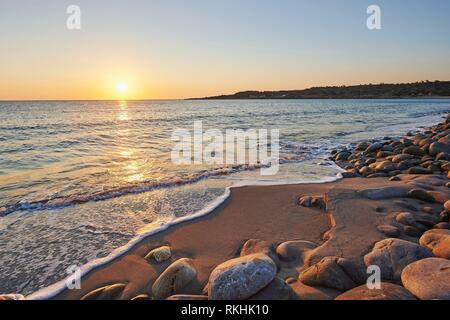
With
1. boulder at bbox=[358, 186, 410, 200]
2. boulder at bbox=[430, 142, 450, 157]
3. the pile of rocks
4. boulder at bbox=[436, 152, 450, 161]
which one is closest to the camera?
boulder at bbox=[358, 186, 410, 200]

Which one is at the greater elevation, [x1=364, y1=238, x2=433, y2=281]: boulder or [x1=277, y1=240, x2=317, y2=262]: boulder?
[x1=364, y1=238, x2=433, y2=281]: boulder

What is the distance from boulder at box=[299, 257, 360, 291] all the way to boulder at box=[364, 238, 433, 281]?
27cm

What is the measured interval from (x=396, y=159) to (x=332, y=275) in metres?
7.00

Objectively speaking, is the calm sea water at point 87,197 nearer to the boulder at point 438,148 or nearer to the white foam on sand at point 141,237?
the white foam on sand at point 141,237

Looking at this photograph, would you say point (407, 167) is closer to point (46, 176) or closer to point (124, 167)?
point (124, 167)

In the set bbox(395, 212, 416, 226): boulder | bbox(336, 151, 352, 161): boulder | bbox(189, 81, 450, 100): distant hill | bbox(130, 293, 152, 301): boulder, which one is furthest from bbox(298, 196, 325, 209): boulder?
bbox(189, 81, 450, 100): distant hill

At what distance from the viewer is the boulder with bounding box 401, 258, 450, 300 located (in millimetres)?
2391

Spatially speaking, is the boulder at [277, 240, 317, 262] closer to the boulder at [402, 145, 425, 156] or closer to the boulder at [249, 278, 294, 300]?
the boulder at [249, 278, 294, 300]

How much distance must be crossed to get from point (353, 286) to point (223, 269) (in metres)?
1.27

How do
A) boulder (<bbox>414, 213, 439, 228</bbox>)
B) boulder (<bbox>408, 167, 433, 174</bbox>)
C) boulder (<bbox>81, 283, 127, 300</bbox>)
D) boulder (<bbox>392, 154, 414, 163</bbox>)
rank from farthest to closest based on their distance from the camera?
boulder (<bbox>392, 154, 414, 163</bbox>), boulder (<bbox>408, 167, 433, 174</bbox>), boulder (<bbox>414, 213, 439, 228</bbox>), boulder (<bbox>81, 283, 127, 300</bbox>)

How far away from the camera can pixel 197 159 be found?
32.7ft

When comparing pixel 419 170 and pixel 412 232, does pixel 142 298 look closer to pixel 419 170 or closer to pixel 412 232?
pixel 412 232

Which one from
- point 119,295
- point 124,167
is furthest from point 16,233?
point 124,167

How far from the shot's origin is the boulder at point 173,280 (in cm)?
299
